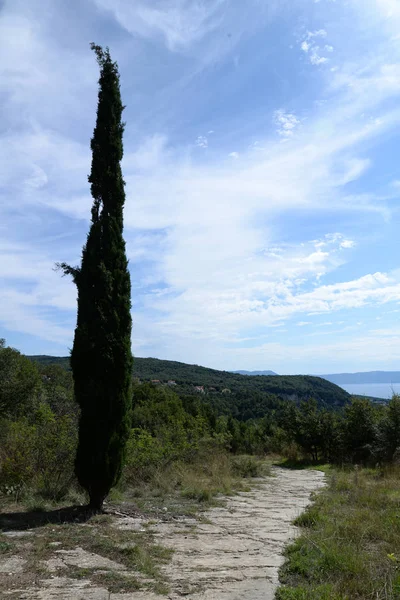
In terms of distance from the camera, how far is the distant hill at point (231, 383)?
5698cm

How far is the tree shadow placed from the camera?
19.7 feet

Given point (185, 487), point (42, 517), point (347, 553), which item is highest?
point (347, 553)

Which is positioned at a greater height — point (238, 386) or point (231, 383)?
point (231, 383)

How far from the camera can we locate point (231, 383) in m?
73.6

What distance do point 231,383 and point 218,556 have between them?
6987 centimetres

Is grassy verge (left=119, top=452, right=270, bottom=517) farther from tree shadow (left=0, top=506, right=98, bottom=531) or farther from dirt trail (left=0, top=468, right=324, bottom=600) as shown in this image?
tree shadow (left=0, top=506, right=98, bottom=531)

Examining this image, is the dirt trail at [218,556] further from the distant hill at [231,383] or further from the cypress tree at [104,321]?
the distant hill at [231,383]

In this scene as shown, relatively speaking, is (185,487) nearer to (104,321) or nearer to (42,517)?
(42,517)

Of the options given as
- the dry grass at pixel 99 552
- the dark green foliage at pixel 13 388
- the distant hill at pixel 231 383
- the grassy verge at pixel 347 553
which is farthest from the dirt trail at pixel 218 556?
the distant hill at pixel 231 383

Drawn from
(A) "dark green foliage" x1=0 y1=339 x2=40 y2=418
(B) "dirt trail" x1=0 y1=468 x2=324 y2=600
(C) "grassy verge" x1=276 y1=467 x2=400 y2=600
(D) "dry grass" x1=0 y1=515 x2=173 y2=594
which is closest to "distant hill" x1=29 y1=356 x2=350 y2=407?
(A) "dark green foliage" x1=0 y1=339 x2=40 y2=418

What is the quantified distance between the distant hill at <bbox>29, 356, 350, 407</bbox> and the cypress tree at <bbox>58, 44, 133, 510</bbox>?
4543 centimetres

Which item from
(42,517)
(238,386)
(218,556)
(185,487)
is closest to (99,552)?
(218,556)

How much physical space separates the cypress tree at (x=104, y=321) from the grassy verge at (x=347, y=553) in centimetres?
324

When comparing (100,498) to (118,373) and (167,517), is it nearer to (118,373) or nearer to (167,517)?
(167,517)
